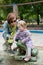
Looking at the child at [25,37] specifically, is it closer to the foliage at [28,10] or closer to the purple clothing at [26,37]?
the purple clothing at [26,37]

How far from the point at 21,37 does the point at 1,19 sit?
37.9ft

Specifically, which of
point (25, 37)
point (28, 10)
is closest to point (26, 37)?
point (25, 37)

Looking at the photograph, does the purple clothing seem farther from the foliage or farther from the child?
the foliage

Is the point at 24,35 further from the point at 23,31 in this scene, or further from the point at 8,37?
the point at 8,37

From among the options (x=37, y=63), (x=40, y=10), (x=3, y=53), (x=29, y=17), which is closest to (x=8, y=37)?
(x=3, y=53)

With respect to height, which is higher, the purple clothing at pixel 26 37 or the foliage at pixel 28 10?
the purple clothing at pixel 26 37

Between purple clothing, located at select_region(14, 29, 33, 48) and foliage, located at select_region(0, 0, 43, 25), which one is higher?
purple clothing, located at select_region(14, 29, 33, 48)

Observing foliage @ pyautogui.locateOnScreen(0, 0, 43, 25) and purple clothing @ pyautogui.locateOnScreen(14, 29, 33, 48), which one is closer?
purple clothing @ pyautogui.locateOnScreen(14, 29, 33, 48)

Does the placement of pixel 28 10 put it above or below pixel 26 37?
below

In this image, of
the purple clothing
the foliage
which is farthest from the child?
the foliage

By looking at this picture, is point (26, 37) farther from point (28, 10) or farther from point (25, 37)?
point (28, 10)

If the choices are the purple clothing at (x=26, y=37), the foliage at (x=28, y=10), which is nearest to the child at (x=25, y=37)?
the purple clothing at (x=26, y=37)

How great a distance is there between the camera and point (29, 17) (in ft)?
49.3

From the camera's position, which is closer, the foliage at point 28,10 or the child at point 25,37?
the child at point 25,37
